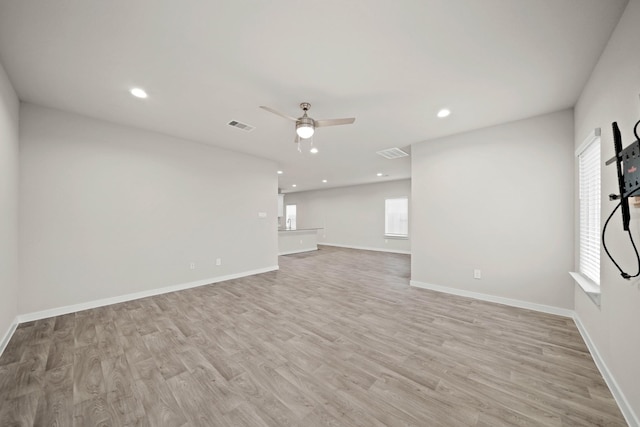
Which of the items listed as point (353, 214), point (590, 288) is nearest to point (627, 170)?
point (590, 288)

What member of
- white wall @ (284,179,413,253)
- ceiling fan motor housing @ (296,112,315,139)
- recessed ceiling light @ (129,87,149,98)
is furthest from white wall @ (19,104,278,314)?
white wall @ (284,179,413,253)

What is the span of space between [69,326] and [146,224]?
1587 millimetres

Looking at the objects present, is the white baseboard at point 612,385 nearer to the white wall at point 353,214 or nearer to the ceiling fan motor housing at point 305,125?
the ceiling fan motor housing at point 305,125

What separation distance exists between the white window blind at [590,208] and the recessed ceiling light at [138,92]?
4.65 metres

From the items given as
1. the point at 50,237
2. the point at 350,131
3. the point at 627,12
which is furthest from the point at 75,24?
the point at 627,12

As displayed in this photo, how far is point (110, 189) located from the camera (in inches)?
138

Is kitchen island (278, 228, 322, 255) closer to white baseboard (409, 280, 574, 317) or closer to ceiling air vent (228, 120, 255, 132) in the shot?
ceiling air vent (228, 120, 255, 132)

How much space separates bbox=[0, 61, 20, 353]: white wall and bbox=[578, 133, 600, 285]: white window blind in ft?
18.7

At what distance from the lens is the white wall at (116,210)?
2.99 meters

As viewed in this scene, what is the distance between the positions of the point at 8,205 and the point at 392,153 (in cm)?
568

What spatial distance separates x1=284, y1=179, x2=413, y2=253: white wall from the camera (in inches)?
346

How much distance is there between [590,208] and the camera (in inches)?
100

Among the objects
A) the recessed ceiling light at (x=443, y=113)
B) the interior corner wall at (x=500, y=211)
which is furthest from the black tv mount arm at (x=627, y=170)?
the interior corner wall at (x=500, y=211)

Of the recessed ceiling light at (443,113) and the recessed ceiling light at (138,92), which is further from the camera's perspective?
the recessed ceiling light at (443,113)
